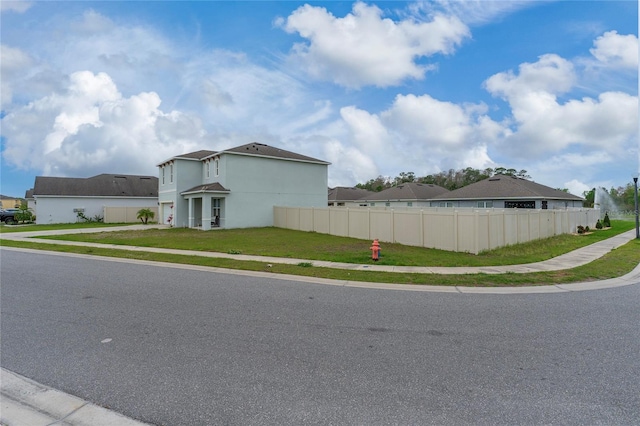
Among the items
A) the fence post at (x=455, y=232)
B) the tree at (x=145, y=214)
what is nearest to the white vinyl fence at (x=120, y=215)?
the tree at (x=145, y=214)

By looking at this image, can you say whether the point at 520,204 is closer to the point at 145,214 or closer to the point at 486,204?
the point at 486,204

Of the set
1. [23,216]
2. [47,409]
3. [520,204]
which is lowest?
[47,409]

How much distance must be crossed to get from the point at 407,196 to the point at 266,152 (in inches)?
918

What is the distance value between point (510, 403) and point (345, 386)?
62.0 inches

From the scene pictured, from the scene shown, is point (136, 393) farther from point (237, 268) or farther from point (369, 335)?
point (237, 268)

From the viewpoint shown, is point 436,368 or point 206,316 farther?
point 206,316

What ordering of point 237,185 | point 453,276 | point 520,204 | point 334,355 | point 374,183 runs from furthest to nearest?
1. point 374,183
2. point 520,204
3. point 237,185
4. point 453,276
5. point 334,355

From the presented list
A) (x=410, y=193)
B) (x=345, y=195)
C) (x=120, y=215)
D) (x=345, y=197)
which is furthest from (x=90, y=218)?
(x=410, y=193)

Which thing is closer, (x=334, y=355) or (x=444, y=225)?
(x=334, y=355)

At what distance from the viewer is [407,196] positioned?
47.4 metres

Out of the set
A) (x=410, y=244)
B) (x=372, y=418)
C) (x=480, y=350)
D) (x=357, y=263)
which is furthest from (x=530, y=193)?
(x=372, y=418)

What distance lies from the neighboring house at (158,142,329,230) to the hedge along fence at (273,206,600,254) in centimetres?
511

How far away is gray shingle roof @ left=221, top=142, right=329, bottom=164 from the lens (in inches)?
1174

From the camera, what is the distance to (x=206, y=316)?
5973 millimetres
